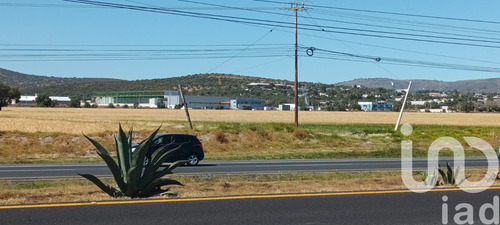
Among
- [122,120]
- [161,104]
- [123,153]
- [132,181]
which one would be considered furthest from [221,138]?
[161,104]

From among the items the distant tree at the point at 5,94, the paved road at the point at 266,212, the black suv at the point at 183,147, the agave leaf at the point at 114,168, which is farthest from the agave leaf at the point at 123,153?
the distant tree at the point at 5,94

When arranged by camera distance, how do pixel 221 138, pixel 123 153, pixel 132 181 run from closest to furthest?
1. pixel 132 181
2. pixel 123 153
3. pixel 221 138

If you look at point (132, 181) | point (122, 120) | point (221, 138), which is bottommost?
point (221, 138)

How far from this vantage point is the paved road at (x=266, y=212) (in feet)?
25.3

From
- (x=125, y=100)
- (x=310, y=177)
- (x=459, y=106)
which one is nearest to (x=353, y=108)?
(x=459, y=106)

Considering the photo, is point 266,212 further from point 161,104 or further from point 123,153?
point 161,104

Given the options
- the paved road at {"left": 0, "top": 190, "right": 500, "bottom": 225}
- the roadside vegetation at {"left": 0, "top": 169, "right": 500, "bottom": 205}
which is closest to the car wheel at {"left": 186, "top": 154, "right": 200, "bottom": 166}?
the roadside vegetation at {"left": 0, "top": 169, "right": 500, "bottom": 205}

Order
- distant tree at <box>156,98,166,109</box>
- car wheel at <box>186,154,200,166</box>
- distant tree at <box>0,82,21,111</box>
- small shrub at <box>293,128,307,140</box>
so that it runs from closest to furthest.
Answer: car wheel at <box>186,154,200,166</box>
small shrub at <box>293,128,307,140</box>
distant tree at <box>0,82,21,111</box>
distant tree at <box>156,98,166,109</box>

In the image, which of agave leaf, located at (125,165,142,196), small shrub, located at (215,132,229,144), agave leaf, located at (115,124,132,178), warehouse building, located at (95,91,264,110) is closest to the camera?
agave leaf, located at (125,165,142,196)

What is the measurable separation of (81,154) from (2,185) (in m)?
17.3

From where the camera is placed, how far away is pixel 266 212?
8391 millimetres

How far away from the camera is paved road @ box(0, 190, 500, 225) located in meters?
7.70

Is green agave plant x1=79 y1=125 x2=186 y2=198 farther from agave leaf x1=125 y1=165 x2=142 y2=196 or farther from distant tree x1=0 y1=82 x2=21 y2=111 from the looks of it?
distant tree x1=0 y1=82 x2=21 y2=111

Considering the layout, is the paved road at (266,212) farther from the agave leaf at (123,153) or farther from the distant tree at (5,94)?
the distant tree at (5,94)
